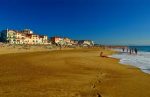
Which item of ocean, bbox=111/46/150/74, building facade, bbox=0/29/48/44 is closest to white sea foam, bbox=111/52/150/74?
ocean, bbox=111/46/150/74

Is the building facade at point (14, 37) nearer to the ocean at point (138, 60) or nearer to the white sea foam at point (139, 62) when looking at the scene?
the ocean at point (138, 60)

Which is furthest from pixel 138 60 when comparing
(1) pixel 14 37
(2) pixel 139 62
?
(1) pixel 14 37

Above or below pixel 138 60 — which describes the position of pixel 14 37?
above

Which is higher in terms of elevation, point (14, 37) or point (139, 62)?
point (14, 37)

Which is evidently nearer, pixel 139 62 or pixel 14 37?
pixel 139 62

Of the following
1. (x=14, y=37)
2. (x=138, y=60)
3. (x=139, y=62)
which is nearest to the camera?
(x=139, y=62)

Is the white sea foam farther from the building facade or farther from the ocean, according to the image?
the building facade

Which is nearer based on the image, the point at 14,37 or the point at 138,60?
the point at 138,60

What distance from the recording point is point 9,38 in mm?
107500

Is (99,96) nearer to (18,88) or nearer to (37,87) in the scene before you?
(37,87)

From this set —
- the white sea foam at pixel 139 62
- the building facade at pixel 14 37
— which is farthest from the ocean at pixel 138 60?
the building facade at pixel 14 37

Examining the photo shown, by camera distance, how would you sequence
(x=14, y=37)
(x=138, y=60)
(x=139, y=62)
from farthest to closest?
(x=14, y=37), (x=138, y=60), (x=139, y=62)

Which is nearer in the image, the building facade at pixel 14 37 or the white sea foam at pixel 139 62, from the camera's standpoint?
the white sea foam at pixel 139 62

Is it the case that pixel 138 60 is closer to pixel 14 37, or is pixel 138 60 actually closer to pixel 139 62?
pixel 139 62
